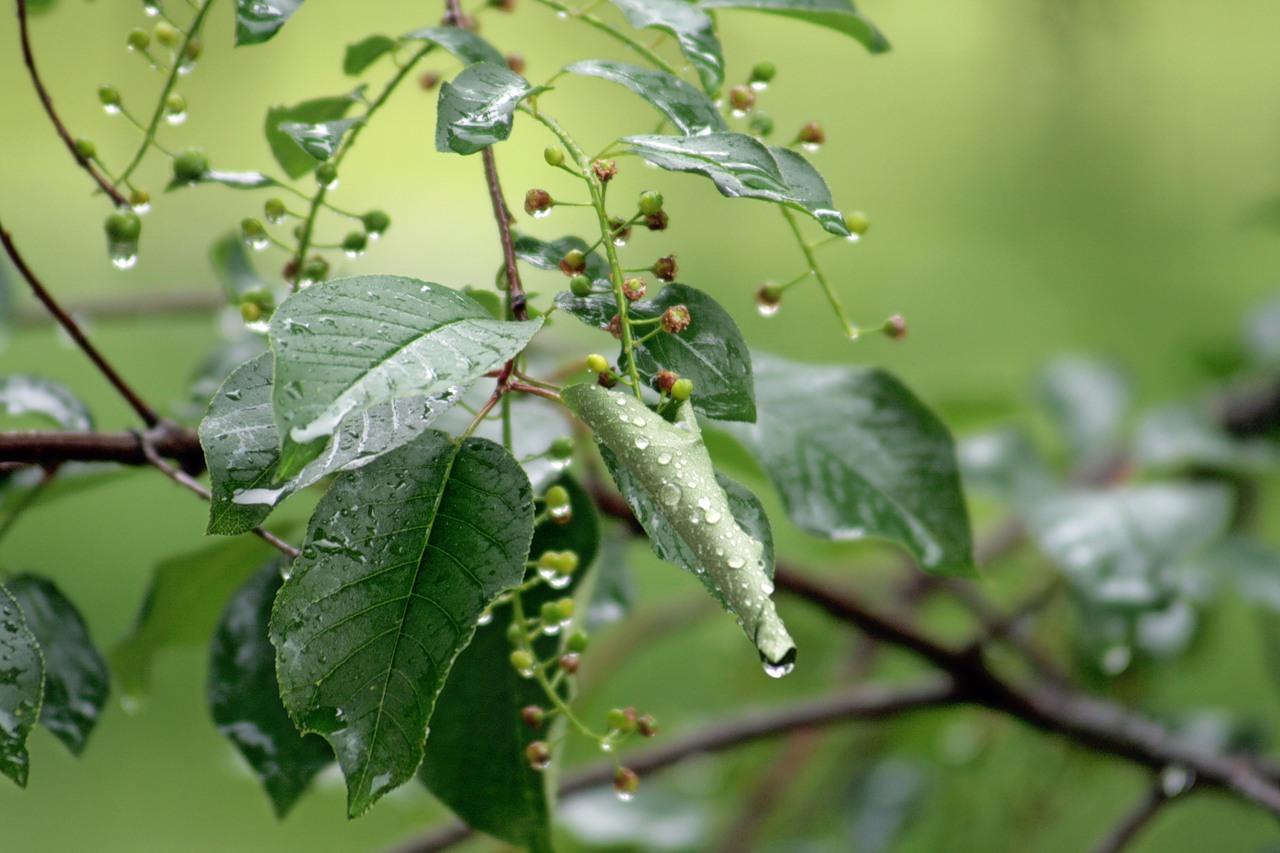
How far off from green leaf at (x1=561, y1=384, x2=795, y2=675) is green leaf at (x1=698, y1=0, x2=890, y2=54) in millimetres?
179

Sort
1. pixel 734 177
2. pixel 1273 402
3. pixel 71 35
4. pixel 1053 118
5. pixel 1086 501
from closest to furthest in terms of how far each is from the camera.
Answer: pixel 734 177 < pixel 1086 501 < pixel 1273 402 < pixel 1053 118 < pixel 71 35

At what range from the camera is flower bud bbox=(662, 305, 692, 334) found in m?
0.27

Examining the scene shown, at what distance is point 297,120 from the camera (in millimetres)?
388

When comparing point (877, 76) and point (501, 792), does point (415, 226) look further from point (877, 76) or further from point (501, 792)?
point (501, 792)

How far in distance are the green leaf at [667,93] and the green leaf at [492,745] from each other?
0.14 metres

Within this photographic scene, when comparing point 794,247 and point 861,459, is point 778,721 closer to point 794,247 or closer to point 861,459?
point 861,459

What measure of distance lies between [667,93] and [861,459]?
0.58ft

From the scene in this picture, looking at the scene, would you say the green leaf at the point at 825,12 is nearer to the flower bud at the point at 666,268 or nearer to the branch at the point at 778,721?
the flower bud at the point at 666,268

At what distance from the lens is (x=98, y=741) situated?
1.46 meters

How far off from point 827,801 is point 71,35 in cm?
125

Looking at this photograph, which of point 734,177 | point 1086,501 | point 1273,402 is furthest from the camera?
point 1273,402

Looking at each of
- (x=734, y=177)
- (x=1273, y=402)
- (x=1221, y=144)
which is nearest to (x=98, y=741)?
(x=1273, y=402)

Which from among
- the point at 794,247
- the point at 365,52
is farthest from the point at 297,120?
the point at 794,247

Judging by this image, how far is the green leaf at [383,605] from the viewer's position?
0.82ft
